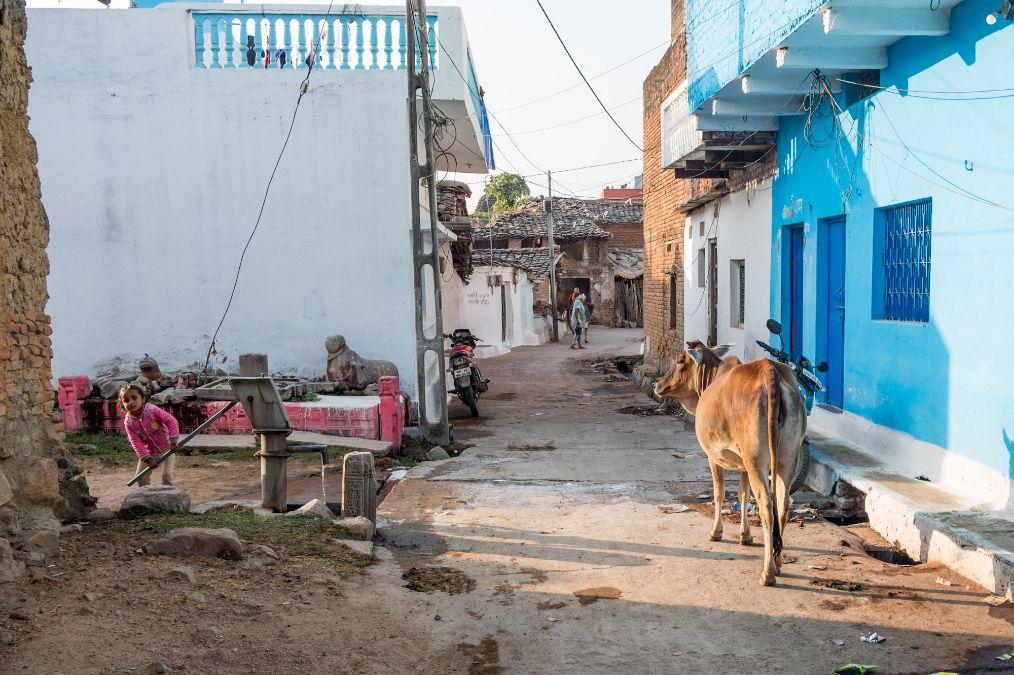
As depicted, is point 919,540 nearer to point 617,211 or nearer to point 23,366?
point 23,366

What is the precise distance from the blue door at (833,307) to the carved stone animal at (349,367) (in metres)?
6.05

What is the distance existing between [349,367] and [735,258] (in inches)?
242

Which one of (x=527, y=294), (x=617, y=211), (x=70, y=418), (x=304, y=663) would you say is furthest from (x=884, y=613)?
(x=617, y=211)

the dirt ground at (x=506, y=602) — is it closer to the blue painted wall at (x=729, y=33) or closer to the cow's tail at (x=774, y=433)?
the cow's tail at (x=774, y=433)

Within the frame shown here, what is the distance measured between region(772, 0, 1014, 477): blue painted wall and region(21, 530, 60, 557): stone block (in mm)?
6456

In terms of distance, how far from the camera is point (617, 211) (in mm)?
43594

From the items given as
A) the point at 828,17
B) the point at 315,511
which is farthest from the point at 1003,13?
the point at 315,511

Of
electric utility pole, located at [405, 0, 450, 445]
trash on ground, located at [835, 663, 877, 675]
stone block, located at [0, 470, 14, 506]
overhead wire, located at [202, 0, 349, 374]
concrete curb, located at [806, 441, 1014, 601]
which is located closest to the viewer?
trash on ground, located at [835, 663, 877, 675]

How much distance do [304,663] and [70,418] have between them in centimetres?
865

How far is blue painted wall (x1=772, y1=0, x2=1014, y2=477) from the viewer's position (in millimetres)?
5938

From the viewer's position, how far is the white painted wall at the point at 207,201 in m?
11.9

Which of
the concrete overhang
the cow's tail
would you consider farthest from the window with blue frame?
the cow's tail

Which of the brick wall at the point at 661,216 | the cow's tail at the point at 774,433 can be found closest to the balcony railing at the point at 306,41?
the brick wall at the point at 661,216

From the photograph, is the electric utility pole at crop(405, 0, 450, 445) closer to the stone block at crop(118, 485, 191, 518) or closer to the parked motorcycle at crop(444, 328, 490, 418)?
the parked motorcycle at crop(444, 328, 490, 418)
